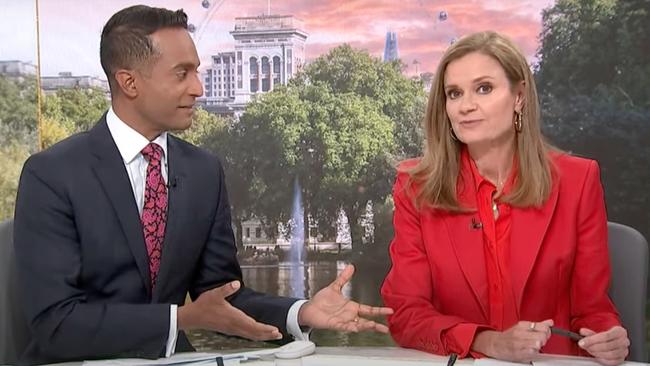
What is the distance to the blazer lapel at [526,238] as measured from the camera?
2121 millimetres

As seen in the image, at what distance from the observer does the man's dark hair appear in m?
2.17

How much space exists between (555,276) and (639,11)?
92.8 inches

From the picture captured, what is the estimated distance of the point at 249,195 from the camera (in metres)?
4.24

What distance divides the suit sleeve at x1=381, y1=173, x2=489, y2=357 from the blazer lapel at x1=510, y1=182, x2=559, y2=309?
0.18m

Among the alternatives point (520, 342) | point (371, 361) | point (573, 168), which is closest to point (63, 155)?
point (371, 361)

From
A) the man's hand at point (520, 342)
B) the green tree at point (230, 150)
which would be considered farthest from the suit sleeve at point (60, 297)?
the green tree at point (230, 150)

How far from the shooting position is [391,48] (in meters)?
4.15

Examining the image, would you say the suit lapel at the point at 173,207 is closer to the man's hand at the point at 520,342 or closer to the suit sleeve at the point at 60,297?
the suit sleeve at the point at 60,297

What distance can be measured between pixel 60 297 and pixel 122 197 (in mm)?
268

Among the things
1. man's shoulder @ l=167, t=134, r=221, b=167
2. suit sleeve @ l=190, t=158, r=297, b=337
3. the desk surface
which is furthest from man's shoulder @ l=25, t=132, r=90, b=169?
the desk surface

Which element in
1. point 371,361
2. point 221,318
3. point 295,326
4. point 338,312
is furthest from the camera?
point 295,326

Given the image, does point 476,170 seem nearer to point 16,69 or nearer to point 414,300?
point 414,300

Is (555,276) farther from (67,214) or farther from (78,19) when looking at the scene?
(78,19)

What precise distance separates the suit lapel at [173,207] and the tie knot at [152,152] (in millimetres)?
37
